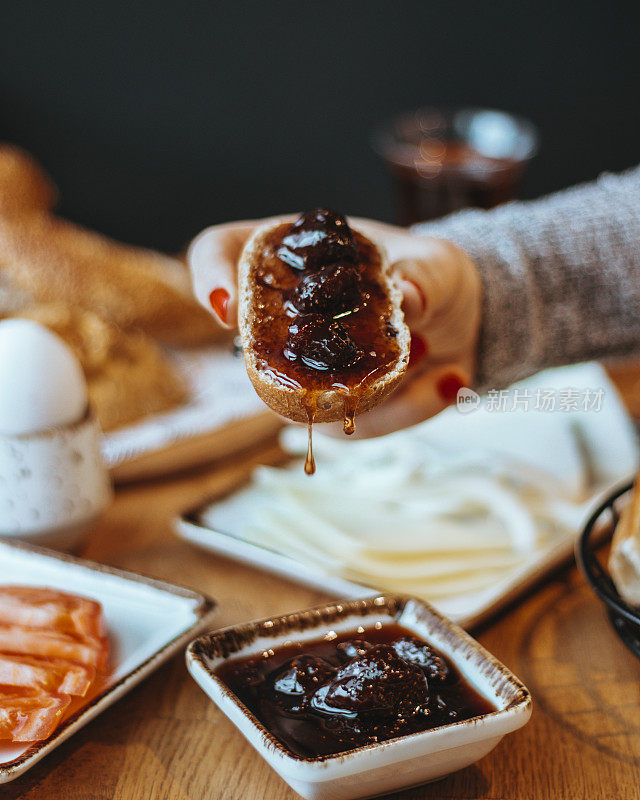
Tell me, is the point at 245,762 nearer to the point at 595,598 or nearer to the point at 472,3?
the point at 595,598

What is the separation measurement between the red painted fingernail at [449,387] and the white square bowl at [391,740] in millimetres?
454

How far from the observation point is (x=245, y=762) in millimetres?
941

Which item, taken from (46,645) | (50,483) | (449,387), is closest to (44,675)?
(46,645)

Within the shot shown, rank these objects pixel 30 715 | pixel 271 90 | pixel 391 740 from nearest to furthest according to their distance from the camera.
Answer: pixel 391 740, pixel 30 715, pixel 271 90

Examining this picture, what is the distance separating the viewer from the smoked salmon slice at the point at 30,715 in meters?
0.87

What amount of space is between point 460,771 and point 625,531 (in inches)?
14.6

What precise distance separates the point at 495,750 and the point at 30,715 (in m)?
0.51

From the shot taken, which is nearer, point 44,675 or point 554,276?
point 44,675

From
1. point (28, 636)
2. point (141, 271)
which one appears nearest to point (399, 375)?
point (28, 636)

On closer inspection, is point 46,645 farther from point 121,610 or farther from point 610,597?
point 610,597

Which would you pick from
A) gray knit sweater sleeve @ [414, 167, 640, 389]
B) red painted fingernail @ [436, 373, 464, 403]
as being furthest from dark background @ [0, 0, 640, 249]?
red painted fingernail @ [436, 373, 464, 403]

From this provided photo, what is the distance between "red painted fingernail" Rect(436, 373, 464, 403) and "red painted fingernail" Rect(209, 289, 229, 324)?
1.45 feet

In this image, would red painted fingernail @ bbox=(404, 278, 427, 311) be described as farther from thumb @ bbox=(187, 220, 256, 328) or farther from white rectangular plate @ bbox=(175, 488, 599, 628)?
white rectangular plate @ bbox=(175, 488, 599, 628)

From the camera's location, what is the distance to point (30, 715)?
88 cm
